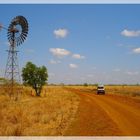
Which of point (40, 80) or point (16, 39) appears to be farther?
point (40, 80)

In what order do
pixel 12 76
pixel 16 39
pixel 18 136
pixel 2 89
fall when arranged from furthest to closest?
pixel 2 89
pixel 16 39
pixel 12 76
pixel 18 136

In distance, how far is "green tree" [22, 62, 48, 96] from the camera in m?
48.0

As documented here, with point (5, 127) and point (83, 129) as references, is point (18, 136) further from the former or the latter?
point (83, 129)

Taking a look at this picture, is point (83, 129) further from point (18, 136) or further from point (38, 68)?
point (38, 68)

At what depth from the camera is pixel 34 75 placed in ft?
158

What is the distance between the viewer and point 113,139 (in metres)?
12.4

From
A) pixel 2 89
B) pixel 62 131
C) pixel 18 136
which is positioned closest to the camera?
pixel 18 136

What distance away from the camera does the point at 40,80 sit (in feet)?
160

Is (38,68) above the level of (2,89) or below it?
above

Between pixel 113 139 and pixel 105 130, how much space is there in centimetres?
238

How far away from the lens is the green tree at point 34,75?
4800 cm

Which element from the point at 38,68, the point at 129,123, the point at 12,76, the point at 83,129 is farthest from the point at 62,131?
the point at 38,68

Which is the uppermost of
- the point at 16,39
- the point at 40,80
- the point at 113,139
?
the point at 16,39

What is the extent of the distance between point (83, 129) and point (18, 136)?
3199mm
